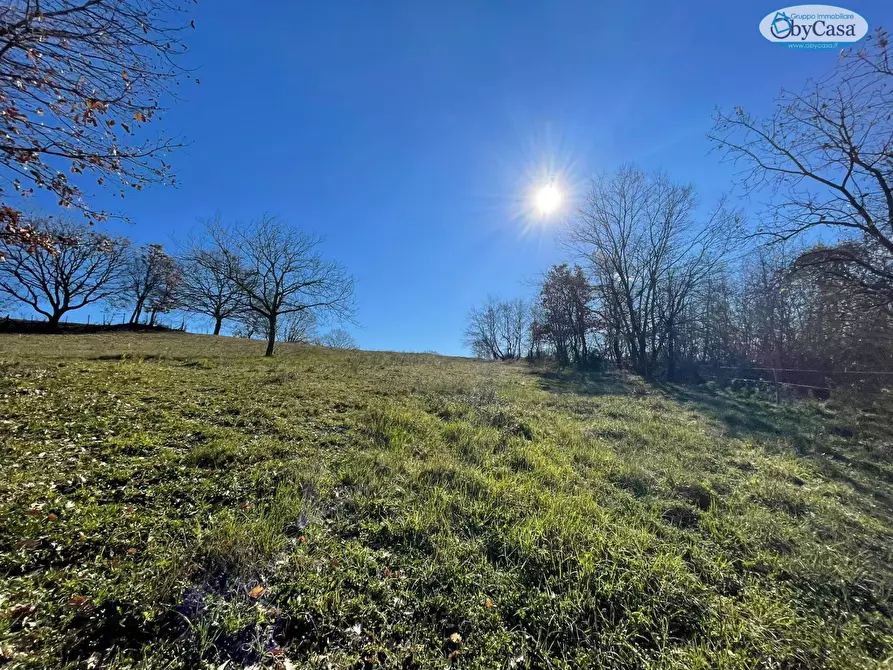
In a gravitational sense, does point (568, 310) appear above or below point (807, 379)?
above

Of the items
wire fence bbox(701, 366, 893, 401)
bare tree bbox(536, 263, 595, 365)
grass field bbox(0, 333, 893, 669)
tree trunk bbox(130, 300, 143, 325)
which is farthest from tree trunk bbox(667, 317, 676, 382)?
tree trunk bbox(130, 300, 143, 325)

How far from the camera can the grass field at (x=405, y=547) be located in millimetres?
2166

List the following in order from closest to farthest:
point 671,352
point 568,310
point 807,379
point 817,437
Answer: point 817,437 → point 807,379 → point 671,352 → point 568,310

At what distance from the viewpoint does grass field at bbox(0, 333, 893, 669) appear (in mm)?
2166

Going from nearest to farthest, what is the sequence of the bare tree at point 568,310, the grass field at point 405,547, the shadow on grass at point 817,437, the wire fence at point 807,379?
1. the grass field at point 405,547
2. the shadow on grass at point 817,437
3. the wire fence at point 807,379
4. the bare tree at point 568,310

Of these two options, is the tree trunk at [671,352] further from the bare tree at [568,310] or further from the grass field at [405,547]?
the grass field at [405,547]

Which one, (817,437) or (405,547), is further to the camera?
(817,437)

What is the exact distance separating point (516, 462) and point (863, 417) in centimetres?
1265

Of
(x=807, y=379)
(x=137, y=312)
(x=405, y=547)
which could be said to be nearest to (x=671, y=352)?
(x=807, y=379)

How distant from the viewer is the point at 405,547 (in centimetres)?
310

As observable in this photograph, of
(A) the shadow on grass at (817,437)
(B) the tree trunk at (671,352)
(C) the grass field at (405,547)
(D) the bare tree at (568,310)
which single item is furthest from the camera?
(D) the bare tree at (568,310)

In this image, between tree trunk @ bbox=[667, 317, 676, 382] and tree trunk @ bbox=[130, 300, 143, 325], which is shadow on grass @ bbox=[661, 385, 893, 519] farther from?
tree trunk @ bbox=[130, 300, 143, 325]

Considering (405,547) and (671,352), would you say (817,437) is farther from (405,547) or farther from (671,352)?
(671,352)

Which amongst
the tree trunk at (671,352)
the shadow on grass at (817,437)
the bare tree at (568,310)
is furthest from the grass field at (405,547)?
the bare tree at (568,310)
